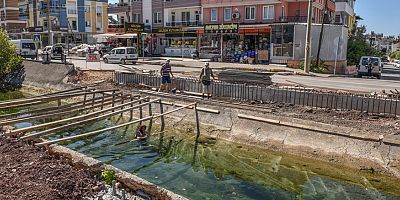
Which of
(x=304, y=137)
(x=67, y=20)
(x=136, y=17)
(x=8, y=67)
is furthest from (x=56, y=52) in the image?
(x=304, y=137)

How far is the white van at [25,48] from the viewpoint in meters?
42.0

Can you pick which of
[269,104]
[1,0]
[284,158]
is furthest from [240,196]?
[1,0]

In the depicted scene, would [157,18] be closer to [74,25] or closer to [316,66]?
[74,25]

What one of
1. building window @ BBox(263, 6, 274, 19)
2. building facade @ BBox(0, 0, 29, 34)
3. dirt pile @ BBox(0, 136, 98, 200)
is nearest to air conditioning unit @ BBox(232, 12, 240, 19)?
building window @ BBox(263, 6, 274, 19)

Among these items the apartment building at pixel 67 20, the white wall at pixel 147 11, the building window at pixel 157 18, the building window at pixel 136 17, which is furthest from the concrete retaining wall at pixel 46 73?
the apartment building at pixel 67 20

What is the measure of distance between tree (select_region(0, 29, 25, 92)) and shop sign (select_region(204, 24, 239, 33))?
19.7 m

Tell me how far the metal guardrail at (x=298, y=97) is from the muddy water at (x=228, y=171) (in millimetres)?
2917

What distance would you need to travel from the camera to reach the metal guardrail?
13.9m

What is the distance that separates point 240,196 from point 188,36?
125ft

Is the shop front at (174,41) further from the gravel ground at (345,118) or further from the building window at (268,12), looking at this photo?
the gravel ground at (345,118)

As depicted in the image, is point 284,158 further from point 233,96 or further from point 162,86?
point 162,86

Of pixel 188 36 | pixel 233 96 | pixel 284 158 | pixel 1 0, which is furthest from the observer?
pixel 1 0

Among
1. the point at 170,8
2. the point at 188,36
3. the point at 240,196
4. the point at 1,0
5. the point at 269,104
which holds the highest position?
the point at 1,0

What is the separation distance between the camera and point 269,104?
642 inches
